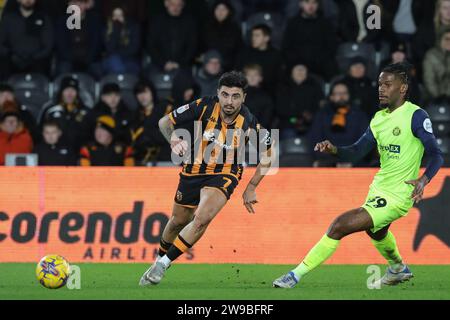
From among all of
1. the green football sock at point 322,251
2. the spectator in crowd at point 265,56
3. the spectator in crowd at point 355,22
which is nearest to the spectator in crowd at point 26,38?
the spectator in crowd at point 265,56

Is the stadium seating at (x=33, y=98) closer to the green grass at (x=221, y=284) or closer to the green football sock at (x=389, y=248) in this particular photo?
the green grass at (x=221, y=284)

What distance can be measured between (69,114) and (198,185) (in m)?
5.86

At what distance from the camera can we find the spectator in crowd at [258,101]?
16.8 metres

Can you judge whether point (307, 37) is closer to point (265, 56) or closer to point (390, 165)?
point (265, 56)

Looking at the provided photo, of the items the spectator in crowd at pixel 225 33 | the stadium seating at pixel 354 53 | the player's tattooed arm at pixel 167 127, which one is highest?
the spectator in crowd at pixel 225 33

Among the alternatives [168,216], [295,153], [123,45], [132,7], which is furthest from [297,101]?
[168,216]

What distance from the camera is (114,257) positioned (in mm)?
14438

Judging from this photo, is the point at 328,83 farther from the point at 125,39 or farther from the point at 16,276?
the point at 16,276

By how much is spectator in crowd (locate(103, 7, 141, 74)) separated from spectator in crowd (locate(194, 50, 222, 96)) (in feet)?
3.76

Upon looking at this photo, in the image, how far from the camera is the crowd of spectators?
16484mm

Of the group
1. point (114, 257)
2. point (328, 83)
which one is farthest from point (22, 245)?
point (328, 83)

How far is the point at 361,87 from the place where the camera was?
17062 mm

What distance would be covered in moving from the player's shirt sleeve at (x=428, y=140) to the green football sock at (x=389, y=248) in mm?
999
